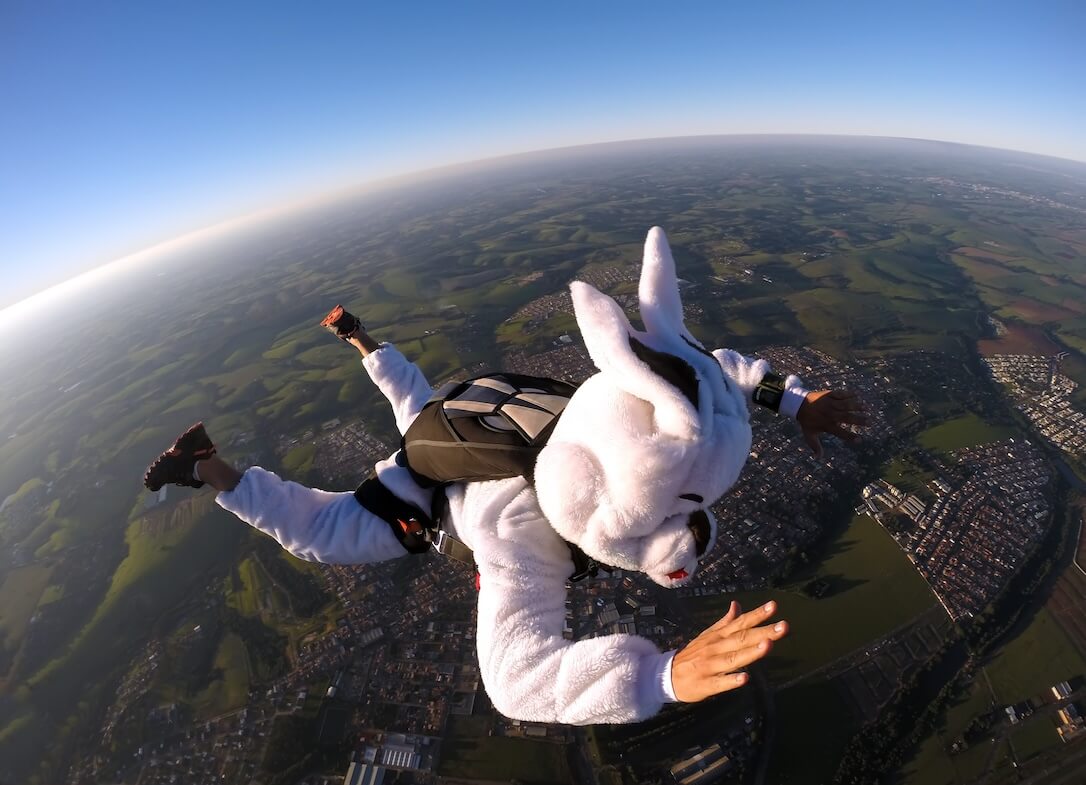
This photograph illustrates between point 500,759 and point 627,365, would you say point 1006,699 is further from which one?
point 627,365

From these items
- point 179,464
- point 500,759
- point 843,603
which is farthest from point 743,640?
point 843,603

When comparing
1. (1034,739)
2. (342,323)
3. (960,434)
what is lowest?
(1034,739)

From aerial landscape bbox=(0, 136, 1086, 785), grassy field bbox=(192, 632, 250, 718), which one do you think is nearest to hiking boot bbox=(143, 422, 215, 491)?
aerial landscape bbox=(0, 136, 1086, 785)

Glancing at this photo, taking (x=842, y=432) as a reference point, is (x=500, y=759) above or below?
below

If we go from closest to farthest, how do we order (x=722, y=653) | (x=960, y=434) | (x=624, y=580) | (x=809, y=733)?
1. (x=722, y=653)
2. (x=809, y=733)
3. (x=624, y=580)
4. (x=960, y=434)

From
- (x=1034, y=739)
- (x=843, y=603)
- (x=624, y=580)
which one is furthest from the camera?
(x=624, y=580)

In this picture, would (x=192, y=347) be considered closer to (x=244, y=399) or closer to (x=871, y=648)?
(x=244, y=399)

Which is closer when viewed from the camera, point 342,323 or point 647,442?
point 647,442

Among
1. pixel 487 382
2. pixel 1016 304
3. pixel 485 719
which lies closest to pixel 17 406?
pixel 485 719

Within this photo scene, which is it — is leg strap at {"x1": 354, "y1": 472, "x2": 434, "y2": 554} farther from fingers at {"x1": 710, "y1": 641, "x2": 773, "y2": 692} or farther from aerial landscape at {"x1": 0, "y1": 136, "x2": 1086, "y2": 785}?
aerial landscape at {"x1": 0, "y1": 136, "x2": 1086, "y2": 785}
